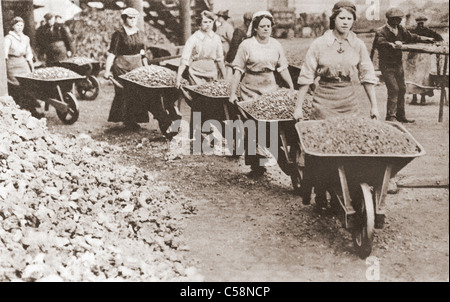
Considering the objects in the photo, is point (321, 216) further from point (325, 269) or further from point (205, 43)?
point (205, 43)

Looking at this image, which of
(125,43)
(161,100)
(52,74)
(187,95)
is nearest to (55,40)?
(52,74)

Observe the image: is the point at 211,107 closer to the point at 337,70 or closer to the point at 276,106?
the point at 276,106

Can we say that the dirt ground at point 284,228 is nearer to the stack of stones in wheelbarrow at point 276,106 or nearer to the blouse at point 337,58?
the stack of stones in wheelbarrow at point 276,106

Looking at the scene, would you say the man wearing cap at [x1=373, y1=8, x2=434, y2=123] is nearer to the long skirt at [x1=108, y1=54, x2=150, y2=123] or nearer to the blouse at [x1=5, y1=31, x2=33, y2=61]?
the long skirt at [x1=108, y1=54, x2=150, y2=123]

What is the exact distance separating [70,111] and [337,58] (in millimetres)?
5997

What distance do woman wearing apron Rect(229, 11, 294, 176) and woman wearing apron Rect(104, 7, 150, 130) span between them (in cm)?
258

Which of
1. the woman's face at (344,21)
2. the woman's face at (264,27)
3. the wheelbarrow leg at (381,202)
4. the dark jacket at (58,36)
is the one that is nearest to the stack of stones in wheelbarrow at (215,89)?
the woman's face at (264,27)

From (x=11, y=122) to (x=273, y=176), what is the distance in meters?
2.90

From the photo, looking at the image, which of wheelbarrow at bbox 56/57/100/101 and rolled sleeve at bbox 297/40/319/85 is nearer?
rolled sleeve at bbox 297/40/319/85

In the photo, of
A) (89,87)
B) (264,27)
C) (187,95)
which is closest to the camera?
(264,27)

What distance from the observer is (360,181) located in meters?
4.55

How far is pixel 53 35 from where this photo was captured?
12.6 meters

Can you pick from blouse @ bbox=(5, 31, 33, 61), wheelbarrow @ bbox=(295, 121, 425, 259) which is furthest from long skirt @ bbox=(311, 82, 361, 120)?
blouse @ bbox=(5, 31, 33, 61)

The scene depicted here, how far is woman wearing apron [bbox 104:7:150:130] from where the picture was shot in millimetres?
8953
